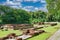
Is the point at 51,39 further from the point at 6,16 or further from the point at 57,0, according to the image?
the point at 6,16

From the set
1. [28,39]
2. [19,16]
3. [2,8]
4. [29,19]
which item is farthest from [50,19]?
[28,39]

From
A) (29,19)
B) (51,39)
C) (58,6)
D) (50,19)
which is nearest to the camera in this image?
(51,39)

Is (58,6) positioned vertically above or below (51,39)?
above

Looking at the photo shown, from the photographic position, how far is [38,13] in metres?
91.1

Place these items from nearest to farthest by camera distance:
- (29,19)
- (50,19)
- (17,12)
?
(50,19), (29,19), (17,12)

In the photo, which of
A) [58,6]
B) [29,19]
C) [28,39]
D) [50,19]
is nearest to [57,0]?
[58,6]

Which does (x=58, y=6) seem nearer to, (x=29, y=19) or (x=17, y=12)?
(x=29, y=19)

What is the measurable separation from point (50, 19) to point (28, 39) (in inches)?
2104

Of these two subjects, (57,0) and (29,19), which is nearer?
(57,0)

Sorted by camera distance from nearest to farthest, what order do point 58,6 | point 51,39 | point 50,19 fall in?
1. point 51,39
2. point 58,6
3. point 50,19

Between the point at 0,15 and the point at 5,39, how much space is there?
74.2 meters

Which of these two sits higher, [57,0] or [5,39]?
[57,0]

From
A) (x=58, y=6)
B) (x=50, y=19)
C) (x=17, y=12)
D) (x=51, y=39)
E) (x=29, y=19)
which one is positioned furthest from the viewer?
(x=17, y=12)

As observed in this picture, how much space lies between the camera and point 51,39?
1764 cm
